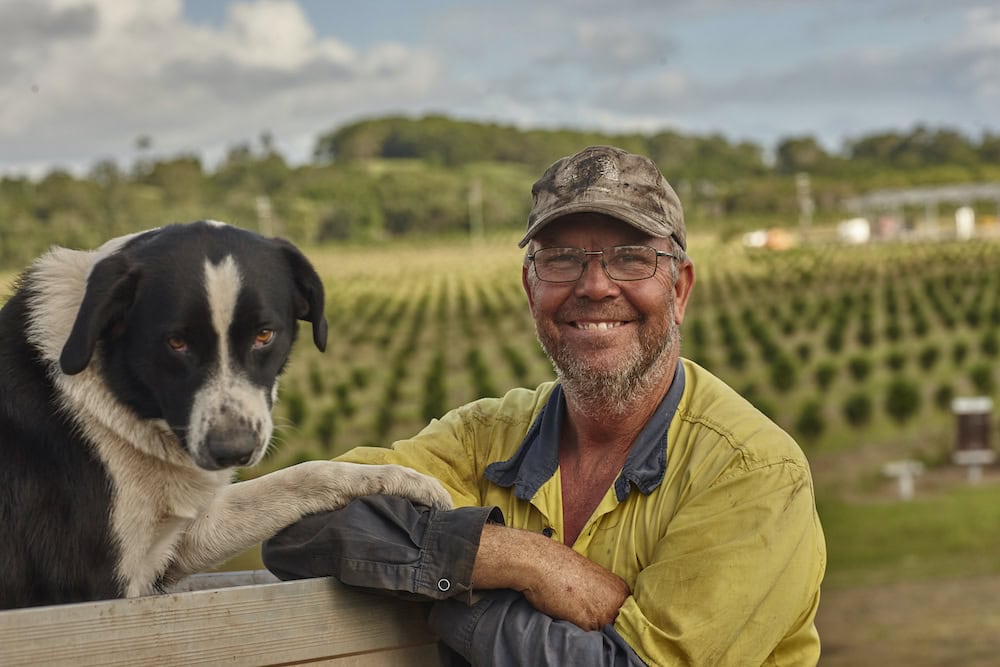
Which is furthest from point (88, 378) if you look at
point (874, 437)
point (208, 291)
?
point (874, 437)

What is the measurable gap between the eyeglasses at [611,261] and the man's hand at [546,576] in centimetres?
78

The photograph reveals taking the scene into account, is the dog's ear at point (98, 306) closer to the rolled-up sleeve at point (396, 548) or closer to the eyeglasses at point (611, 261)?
the rolled-up sleeve at point (396, 548)

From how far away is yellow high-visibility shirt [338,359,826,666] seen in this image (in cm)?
243

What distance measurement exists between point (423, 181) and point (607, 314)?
136745mm

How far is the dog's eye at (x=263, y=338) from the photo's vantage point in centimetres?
281

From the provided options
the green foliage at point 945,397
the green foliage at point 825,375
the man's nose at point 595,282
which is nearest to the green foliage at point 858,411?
the green foliage at point 945,397

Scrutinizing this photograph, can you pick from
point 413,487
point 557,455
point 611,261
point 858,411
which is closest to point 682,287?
point 611,261

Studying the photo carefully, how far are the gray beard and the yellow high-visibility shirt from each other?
8cm

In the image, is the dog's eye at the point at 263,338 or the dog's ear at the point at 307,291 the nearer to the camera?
the dog's eye at the point at 263,338

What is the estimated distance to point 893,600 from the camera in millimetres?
10859

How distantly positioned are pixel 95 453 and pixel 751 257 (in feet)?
200

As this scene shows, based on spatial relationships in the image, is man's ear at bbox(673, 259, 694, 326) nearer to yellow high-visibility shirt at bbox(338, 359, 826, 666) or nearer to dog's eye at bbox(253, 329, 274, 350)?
yellow high-visibility shirt at bbox(338, 359, 826, 666)

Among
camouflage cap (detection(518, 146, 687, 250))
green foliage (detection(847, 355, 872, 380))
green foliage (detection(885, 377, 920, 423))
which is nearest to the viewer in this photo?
camouflage cap (detection(518, 146, 687, 250))

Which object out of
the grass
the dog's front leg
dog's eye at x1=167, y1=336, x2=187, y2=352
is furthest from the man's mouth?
the grass
